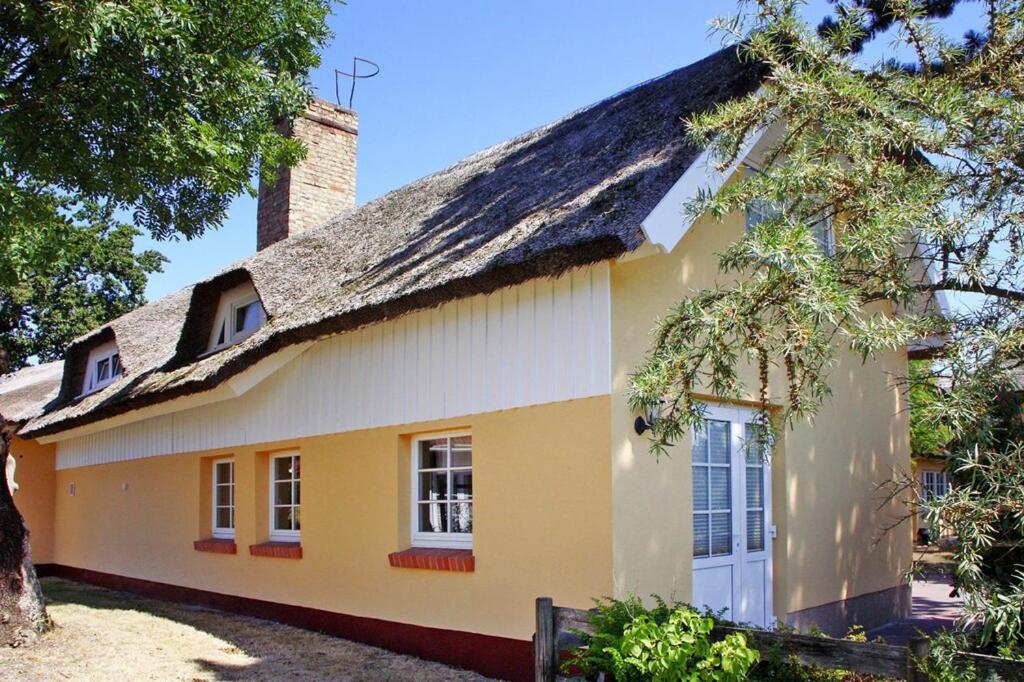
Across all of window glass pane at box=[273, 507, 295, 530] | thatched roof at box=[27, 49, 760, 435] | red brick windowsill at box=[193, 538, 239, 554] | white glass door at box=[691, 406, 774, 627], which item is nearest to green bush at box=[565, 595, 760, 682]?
thatched roof at box=[27, 49, 760, 435]

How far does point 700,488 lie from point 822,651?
314 centimetres

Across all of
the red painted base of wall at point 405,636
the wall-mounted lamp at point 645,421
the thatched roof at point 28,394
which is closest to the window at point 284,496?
the red painted base of wall at point 405,636

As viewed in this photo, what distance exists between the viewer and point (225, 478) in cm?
1175

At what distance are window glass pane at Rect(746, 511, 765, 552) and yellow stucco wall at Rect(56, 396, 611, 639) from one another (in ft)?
6.87

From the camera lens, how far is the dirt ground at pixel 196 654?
24.3 ft

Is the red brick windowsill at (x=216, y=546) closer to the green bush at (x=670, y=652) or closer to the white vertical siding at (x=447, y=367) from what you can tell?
the white vertical siding at (x=447, y=367)

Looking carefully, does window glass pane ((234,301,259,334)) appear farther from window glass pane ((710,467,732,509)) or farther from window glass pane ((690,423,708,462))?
window glass pane ((710,467,732,509))

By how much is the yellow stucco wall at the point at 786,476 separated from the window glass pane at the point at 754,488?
18 centimetres

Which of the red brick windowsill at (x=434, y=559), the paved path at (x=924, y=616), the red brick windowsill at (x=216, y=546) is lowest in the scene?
the paved path at (x=924, y=616)

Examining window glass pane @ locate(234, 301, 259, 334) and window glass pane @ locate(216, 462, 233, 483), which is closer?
window glass pane @ locate(234, 301, 259, 334)

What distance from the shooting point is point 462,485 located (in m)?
7.99

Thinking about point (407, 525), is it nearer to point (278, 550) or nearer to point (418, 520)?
point (418, 520)

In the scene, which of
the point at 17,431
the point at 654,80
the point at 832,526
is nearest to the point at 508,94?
the point at 654,80

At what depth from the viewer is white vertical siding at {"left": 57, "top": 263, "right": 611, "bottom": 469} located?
22.5 feet
